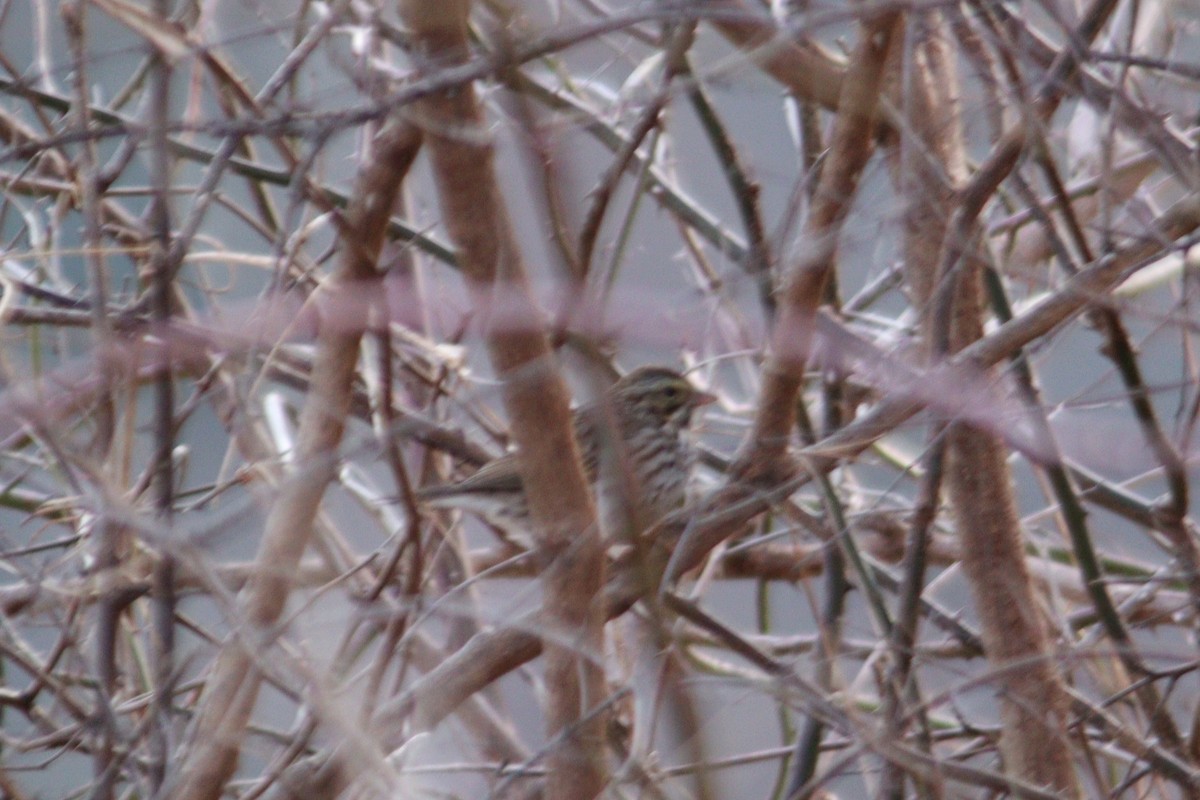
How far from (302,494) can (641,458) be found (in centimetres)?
270

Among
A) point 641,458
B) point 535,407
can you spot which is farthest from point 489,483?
point 535,407

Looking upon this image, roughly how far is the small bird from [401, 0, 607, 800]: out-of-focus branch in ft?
6.49

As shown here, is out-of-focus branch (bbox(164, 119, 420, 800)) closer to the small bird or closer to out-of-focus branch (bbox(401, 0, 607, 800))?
out-of-focus branch (bbox(401, 0, 607, 800))

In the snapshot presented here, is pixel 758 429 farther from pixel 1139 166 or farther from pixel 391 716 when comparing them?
pixel 1139 166

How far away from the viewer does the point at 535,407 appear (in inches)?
102

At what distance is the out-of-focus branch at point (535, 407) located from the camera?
8.10 feet

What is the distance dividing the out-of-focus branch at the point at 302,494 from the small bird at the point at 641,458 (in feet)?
5.38

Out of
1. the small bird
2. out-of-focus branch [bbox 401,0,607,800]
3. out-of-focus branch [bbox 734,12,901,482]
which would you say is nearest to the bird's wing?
the small bird

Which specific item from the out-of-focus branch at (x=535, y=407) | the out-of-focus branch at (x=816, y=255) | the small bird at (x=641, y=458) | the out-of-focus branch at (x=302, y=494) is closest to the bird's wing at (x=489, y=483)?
the small bird at (x=641, y=458)

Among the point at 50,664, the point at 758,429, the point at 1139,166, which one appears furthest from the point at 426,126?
the point at 1139,166

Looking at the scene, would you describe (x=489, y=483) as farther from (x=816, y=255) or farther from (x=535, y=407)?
(x=535, y=407)

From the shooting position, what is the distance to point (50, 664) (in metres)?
3.27

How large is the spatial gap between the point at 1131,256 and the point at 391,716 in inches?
65.0

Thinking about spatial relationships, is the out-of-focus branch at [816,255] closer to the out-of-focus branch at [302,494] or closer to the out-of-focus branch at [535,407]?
the out-of-focus branch at [535,407]
